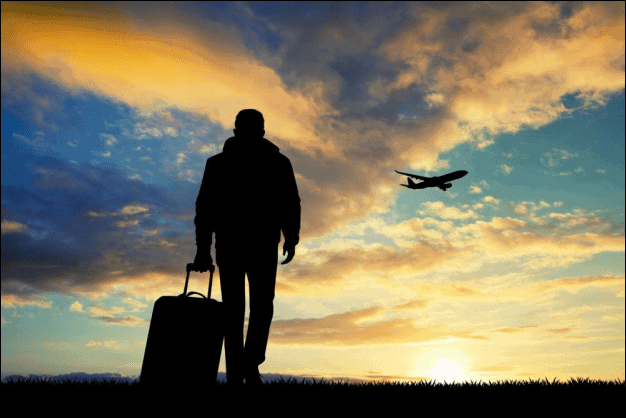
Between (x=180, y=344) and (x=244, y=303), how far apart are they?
0.91 metres

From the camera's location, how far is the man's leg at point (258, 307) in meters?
6.41

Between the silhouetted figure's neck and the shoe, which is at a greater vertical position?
the silhouetted figure's neck

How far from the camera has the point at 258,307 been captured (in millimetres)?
6426

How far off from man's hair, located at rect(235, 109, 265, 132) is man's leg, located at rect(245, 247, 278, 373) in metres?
1.46

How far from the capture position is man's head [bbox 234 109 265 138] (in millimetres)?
6523

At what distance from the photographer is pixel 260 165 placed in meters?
6.58

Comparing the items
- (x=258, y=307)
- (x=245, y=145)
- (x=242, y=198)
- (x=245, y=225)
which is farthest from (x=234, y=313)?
(x=245, y=145)

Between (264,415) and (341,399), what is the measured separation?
3.70ft

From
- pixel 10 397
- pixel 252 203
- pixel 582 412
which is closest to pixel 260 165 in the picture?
pixel 252 203

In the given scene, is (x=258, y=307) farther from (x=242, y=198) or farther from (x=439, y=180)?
(x=439, y=180)

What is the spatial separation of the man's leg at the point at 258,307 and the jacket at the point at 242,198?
25cm

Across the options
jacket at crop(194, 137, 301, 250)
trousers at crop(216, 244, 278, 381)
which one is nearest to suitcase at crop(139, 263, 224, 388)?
trousers at crop(216, 244, 278, 381)

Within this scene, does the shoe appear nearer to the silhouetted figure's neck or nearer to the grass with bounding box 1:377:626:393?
the grass with bounding box 1:377:626:393

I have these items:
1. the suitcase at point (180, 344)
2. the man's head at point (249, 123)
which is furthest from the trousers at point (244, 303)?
the man's head at point (249, 123)
